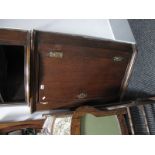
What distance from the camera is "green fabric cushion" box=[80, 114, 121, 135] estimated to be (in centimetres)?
96

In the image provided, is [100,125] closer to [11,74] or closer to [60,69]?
[60,69]

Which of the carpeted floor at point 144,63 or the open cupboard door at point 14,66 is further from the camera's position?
the carpeted floor at point 144,63

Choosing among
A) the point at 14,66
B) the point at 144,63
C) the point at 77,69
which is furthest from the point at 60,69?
the point at 144,63

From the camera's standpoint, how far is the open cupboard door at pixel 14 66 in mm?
926

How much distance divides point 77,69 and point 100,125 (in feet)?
0.92

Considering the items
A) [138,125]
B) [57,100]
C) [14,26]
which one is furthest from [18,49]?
[138,125]

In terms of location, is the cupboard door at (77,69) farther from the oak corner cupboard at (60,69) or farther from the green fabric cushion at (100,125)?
the green fabric cushion at (100,125)

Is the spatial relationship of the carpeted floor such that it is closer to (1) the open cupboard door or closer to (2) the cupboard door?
(2) the cupboard door

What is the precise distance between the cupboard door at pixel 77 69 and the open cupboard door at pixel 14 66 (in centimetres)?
6

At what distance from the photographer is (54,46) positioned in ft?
3.22

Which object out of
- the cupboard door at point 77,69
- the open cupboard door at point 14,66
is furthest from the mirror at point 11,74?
the cupboard door at point 77,69
